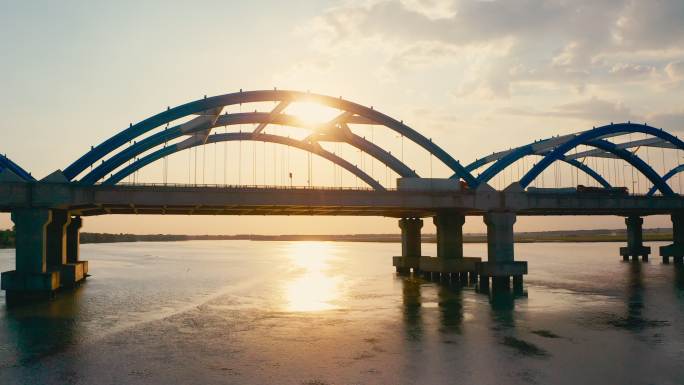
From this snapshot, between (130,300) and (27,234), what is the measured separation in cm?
997

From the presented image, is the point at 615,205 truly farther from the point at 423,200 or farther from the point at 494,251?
the point at 423,200

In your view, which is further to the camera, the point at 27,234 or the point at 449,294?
the point at 449,294

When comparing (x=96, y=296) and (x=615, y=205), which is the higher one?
(x=615, y=205)

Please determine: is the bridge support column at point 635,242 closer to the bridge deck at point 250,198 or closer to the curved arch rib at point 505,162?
the curved arch rib at point 505,162

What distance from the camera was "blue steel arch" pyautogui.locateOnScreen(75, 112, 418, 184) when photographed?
53844 millimetres

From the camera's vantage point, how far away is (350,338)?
98.9 ft

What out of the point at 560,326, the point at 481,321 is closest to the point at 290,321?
the point at 481,321

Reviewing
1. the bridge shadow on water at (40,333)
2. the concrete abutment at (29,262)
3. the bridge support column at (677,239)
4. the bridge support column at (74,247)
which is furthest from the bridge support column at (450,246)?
the bridge support column at (677,239)

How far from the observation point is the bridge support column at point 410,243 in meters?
76.1

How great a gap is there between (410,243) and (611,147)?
31216 millimetres

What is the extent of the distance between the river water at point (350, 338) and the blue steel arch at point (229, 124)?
11.8m

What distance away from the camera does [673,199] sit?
75.8m

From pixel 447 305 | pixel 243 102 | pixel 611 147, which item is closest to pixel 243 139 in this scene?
pixel 243 102

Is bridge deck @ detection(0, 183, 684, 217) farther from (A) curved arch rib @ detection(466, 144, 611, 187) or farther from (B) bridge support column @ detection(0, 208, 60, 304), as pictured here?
(A) curved arch rib @ detection(466, 144, 611, 187)
